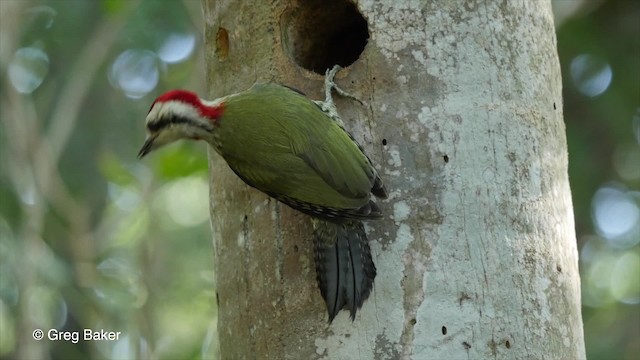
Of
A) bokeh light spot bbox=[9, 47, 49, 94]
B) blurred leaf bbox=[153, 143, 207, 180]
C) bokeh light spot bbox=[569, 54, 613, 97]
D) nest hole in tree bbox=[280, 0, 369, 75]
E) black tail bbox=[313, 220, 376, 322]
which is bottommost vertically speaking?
black tail bbox=[313, 220, 376, 322]

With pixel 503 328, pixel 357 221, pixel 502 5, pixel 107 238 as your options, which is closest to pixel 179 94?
pixel 357 221

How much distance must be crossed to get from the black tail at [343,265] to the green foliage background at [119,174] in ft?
7.83

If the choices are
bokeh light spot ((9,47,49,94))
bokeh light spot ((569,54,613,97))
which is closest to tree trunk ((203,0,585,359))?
bokeh light spot ((569,54,613,97))

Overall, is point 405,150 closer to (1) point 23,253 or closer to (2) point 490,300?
(2) point 490,300

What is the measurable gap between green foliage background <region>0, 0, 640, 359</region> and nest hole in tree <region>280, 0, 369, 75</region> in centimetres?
157

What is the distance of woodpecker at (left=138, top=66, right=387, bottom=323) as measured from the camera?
3.18 metres

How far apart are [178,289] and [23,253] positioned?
3008mm

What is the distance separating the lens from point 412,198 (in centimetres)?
323

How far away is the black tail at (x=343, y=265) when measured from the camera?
3131 mm

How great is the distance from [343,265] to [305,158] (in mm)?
420

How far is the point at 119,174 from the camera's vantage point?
6.12 m

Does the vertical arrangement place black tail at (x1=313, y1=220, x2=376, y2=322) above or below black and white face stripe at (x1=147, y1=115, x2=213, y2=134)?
below

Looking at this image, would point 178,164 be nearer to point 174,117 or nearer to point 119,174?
point 119,174

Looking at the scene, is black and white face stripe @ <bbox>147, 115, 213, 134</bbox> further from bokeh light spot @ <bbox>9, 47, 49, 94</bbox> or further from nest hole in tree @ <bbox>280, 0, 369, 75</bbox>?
bokeh light spot @ <bbox>9, 47, 49, 94</bbox>
